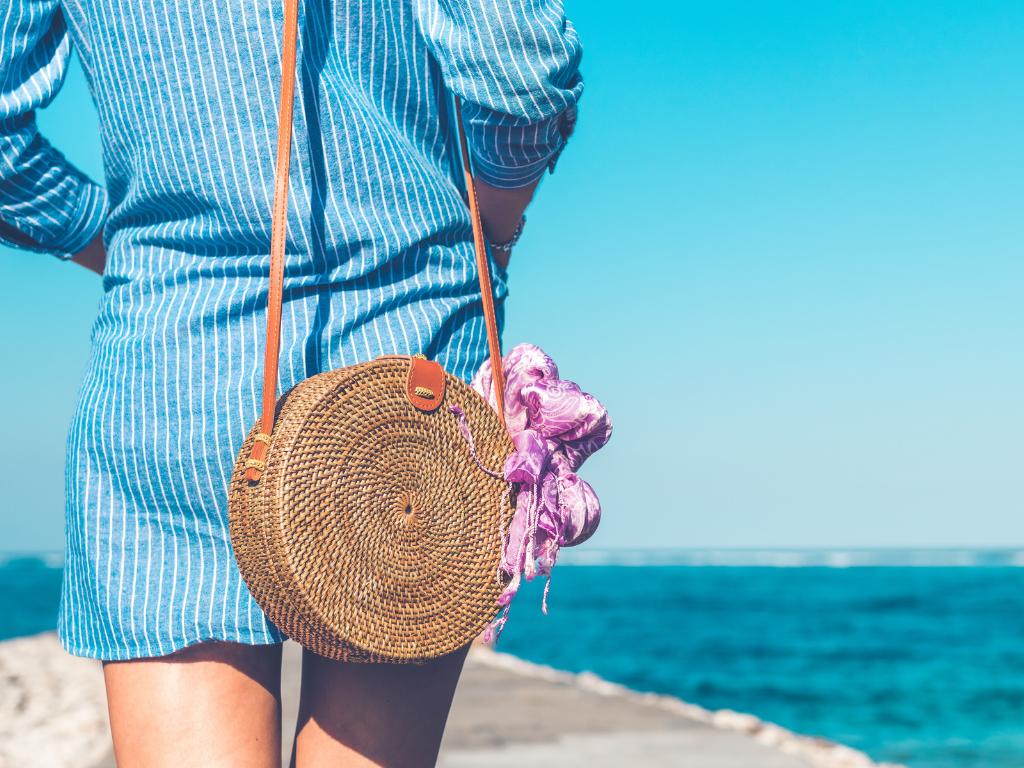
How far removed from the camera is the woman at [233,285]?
115 cm

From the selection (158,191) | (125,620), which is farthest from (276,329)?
(125,620)

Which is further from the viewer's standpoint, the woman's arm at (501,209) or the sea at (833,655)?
the sea at (833,655)

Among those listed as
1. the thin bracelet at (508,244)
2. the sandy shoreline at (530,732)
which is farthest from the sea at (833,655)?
the thin bracelet at (508,244)

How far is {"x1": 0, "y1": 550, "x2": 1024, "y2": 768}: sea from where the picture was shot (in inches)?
550

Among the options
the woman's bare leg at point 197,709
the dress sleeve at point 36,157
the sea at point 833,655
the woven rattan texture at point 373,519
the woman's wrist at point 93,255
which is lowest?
the woman's bare leg at point 197,709

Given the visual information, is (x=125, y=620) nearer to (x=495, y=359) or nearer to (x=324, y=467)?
(x=324, y=467)

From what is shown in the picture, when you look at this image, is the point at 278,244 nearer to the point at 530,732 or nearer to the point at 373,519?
the point at 373,519

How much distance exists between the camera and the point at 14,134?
4.57ft

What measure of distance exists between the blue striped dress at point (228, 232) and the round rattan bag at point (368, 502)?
7 centimetres

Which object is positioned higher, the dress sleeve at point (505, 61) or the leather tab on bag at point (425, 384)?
the dress sleeve at point (505, 61)

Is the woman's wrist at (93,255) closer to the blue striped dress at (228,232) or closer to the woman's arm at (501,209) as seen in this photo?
the blue striped dress at (228,232)

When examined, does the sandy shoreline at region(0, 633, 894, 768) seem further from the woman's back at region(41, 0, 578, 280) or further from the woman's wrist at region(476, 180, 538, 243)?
the woman's back at region(41, 0, 578, 280)

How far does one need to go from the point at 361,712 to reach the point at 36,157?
82 centimetres

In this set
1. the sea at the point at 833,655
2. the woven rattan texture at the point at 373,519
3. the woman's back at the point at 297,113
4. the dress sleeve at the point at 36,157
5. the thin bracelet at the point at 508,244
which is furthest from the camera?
the sea at the point at 833,655
